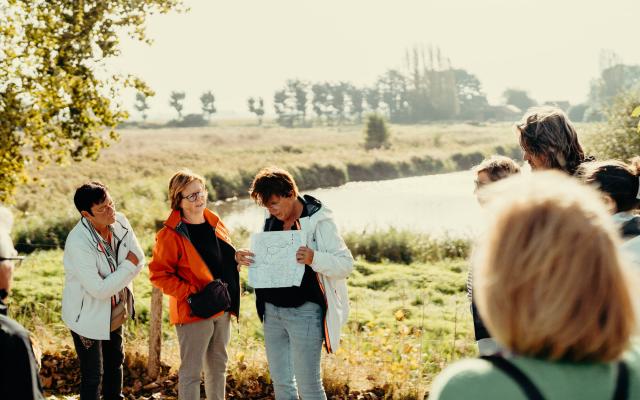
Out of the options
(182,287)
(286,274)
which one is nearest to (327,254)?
(286,274)

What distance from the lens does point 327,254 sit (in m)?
3.90

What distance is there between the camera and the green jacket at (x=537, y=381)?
121 cm

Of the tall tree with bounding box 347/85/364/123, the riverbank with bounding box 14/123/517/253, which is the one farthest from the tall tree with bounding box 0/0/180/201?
the tall tree with bounding box 347/85/364/123

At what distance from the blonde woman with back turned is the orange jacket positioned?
3.16 meters

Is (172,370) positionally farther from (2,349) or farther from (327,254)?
(2,349)

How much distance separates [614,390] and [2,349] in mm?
1698

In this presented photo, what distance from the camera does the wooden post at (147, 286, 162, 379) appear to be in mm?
5516

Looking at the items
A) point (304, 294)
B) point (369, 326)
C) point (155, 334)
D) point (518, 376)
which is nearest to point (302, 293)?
point (304, 294)

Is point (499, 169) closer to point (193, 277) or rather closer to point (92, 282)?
point (193, 277)

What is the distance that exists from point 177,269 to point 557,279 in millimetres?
3412

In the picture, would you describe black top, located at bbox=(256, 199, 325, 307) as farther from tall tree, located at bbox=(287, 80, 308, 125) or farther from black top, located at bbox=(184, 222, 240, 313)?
tall tree, located at bbox=(287, 80, 308, 125)

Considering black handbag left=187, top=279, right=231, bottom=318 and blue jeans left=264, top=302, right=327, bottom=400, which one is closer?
blue jeans left=264, top=302, right=327, bottom=400

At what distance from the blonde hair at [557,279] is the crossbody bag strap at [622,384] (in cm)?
3

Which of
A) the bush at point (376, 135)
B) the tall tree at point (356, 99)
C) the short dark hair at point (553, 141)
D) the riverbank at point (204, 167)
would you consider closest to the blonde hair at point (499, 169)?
the short dark hair at point (553, 141)
